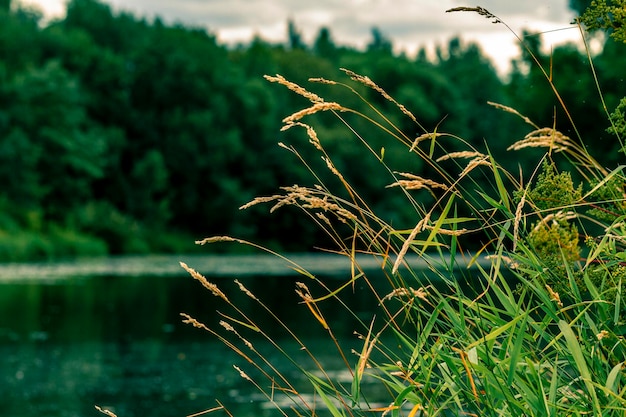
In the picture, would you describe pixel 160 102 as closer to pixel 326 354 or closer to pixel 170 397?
pixel 326 354

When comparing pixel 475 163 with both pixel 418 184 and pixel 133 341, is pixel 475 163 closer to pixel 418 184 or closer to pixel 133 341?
pixel 418 184

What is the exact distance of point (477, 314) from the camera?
3162 mm

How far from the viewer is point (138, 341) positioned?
21.0 m

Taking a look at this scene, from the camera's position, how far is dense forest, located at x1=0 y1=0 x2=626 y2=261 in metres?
50.0

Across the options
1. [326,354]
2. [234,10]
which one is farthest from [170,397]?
[234,10]

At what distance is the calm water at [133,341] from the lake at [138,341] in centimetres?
3

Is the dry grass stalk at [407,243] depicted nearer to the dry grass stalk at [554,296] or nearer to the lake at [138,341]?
the dry grass stalk at [554,296]

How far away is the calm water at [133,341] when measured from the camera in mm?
14406

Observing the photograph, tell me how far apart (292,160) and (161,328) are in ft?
130

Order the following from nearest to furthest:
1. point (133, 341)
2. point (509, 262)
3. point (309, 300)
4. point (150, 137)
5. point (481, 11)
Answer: point (481, 11), point (309, 300), point (509, 262), point (133, 341), point (150, 137)

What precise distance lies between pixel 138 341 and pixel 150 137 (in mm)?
39902

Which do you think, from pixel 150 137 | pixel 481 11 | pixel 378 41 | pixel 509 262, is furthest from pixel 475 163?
pixel 378 41

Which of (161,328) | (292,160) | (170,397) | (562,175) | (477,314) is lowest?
(292,160)

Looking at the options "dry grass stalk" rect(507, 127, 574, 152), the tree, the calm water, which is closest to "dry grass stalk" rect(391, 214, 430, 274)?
"dry grass stalk" rect(507, 127, 574, 152)
